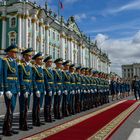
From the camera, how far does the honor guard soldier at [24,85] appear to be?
7.62m

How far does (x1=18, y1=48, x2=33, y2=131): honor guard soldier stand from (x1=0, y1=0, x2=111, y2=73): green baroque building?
34411 mm

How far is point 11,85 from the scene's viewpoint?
7.01 metres

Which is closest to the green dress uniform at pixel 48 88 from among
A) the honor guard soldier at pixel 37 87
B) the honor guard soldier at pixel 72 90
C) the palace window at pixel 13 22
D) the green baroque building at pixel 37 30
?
the honor guard soldier at pixel 37 87

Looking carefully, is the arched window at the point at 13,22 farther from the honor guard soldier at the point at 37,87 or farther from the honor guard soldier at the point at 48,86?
the honor guard soldier at the point at 37,87

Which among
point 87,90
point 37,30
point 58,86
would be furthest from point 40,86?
point 37,30

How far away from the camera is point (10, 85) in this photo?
6984mm

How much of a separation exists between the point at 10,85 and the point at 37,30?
40963 millimetres

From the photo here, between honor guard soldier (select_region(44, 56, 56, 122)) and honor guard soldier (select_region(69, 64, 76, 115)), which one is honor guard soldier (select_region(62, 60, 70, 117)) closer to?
honor guard soldier (select_region(69, 64, 76, 115))

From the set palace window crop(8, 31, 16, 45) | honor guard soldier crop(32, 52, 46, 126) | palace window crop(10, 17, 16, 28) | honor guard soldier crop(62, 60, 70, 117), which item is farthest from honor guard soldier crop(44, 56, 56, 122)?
palace window crop(10, 17, 16, 28)

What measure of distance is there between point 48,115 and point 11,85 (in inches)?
98.7

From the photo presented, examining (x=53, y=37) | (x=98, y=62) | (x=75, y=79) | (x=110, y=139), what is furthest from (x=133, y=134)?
(x=98, y=62)

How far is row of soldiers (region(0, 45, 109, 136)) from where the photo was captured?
6973mm

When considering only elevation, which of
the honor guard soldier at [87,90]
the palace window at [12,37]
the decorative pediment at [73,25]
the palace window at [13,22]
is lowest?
the honor guard soldier at [87,90]

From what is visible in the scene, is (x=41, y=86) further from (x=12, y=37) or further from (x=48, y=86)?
(x=12, y=37)
